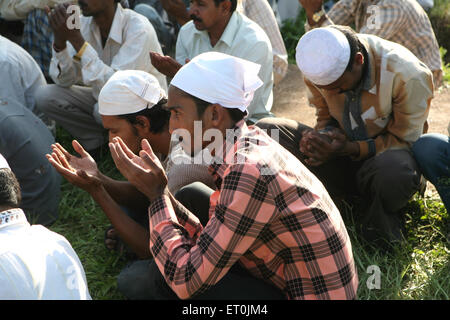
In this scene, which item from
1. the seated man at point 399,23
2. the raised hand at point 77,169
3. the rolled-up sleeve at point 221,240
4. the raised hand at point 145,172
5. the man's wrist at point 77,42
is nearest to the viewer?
the rolled-up sleeve at point 221,240

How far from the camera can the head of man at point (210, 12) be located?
425 cm

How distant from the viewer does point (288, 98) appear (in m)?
5.88

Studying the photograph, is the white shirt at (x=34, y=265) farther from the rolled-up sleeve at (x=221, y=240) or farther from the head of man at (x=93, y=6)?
the head of man at (x=93, y=6)

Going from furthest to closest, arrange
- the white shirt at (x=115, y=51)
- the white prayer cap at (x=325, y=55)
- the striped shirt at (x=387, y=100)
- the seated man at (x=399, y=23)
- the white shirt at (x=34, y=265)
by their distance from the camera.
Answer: the white shirt at (x=115, y=51) < the seated man at (x=399, y=23) < the striped shirt at (x=387, y=100) < the white prayer cap at (x=325, y=55) < the white shirt at (x=34, y=265)

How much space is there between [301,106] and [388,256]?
2578mm

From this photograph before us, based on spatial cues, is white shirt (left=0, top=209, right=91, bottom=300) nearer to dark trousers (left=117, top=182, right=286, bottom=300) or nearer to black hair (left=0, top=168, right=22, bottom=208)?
black hair (left=0, top=168, right=22, bottom=208)

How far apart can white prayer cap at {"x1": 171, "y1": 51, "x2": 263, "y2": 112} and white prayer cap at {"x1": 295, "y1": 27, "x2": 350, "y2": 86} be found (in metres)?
0.76

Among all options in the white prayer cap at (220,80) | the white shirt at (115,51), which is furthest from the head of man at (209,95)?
the white shirt at (115,51)

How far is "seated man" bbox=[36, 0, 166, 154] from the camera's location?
4.53 m

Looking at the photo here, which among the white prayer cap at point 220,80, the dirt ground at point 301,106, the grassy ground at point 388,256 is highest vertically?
the white prayer cap at point 220,80

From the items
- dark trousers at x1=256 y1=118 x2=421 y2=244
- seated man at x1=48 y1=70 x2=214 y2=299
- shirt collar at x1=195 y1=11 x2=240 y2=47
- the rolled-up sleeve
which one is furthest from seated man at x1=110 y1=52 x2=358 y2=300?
shirt collar at x1=195 y1=11 x2=240 y2=47

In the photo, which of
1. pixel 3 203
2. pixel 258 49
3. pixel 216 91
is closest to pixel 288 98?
pixel 258 49

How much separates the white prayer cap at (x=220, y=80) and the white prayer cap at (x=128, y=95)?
2.88ft
